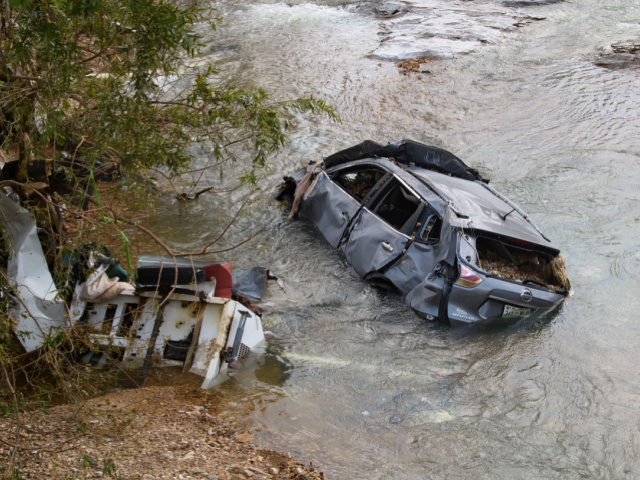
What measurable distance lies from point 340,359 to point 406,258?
1.48 meters

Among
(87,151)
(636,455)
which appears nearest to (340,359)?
(636,455)

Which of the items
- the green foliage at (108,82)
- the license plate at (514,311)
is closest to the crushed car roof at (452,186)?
the license plate at (514,311)

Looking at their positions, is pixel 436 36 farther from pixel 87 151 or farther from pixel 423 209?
pixel 87 151

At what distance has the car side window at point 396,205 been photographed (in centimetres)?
841

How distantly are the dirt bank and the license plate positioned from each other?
297 centimetres

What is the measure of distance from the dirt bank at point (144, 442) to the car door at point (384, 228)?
288 cm

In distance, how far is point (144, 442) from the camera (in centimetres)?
551

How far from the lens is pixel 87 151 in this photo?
5.72 metres

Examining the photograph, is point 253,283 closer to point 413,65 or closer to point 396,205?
point 396,205

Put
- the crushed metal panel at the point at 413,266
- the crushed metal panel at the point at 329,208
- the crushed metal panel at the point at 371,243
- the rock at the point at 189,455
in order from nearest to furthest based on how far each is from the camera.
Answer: the rock at the point at 189,455
the crushed metal panel at the point at 413,266
the crushed metal panel at the point at 371,243
the crushed metal panel at the point at 329,208

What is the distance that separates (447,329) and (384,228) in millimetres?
1529

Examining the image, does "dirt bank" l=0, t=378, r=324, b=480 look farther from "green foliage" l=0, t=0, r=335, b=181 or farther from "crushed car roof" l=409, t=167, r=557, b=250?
"crushed car roof" l=409, t=167, r=557, b=250

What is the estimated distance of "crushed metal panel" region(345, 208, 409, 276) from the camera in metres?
7.87

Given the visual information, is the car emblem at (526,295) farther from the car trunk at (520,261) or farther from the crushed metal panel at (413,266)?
the crushed metal panel at (413,266)
